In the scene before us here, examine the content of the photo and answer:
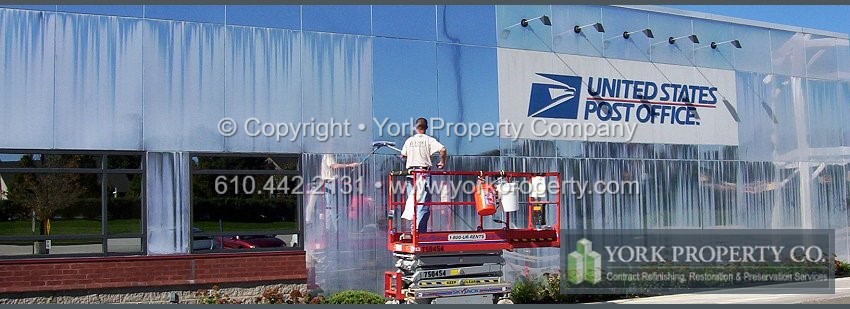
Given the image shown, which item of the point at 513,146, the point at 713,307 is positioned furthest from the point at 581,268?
the point at 713,307

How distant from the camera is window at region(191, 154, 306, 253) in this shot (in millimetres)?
14836

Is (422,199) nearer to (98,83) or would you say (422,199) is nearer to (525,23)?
(98,83)

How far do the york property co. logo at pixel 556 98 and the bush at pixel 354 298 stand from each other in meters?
4.99

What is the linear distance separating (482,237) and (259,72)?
4.75 m

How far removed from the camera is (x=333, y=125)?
15.9 metres

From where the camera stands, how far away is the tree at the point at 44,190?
536 inches

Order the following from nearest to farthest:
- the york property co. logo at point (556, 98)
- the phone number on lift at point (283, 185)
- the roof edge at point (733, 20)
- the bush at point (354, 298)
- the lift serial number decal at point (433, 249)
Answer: the lift serial number decal at point (433, 249), the phone number on lift at point (283, 185), the bush at point (354, 298), the york property co. logo at point (556, 98), the roof edge at point (733, 20)

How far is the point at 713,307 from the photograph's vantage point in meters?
14.2

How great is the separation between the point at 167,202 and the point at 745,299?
976 cm

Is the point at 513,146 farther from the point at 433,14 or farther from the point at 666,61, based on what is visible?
the point at 666,61

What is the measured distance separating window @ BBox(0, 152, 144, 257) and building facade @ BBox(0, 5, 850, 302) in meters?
0.03

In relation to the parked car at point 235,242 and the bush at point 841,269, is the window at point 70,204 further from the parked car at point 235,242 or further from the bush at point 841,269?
the bush at point 841,269
